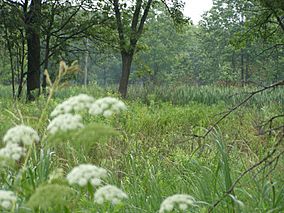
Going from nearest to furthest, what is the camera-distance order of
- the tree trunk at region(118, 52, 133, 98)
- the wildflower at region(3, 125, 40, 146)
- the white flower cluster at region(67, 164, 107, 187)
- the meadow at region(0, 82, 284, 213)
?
the white flower cluster at region(67, 164, 107, 187), the wildflower at region(3, 125, 40, 146), the meadow at region(0, 82, 284, 213), the tree trunk at region(118, 52, 133, 98)

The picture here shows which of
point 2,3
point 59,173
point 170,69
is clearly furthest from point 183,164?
point 170,69

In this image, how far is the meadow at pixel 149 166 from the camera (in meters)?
1.48

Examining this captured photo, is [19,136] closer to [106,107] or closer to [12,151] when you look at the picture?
[12,151]

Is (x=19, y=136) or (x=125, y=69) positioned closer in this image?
(x=19, y=136)

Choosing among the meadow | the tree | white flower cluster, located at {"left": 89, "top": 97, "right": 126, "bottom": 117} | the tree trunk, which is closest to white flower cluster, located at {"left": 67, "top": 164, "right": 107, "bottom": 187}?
the meadow

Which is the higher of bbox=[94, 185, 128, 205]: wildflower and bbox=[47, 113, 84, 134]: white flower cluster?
bbox=[47, 113, 84, 134]: white flower cluster

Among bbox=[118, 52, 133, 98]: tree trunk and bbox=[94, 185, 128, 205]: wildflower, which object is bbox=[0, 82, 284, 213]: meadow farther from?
bbox=[118, 52, 133, 98]: tree trunk

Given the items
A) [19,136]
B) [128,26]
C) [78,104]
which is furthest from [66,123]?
[128,26]

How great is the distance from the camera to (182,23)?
1823 cm

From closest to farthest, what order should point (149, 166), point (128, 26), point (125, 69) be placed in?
point (149, 166), point (128, 26), point (125, 69)

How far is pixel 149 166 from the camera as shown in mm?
4176

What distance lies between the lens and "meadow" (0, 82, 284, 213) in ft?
4.87

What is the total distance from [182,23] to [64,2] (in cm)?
495

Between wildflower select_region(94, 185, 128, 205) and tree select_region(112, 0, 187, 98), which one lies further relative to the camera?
tree select_region(112, 0, 187, 98)
